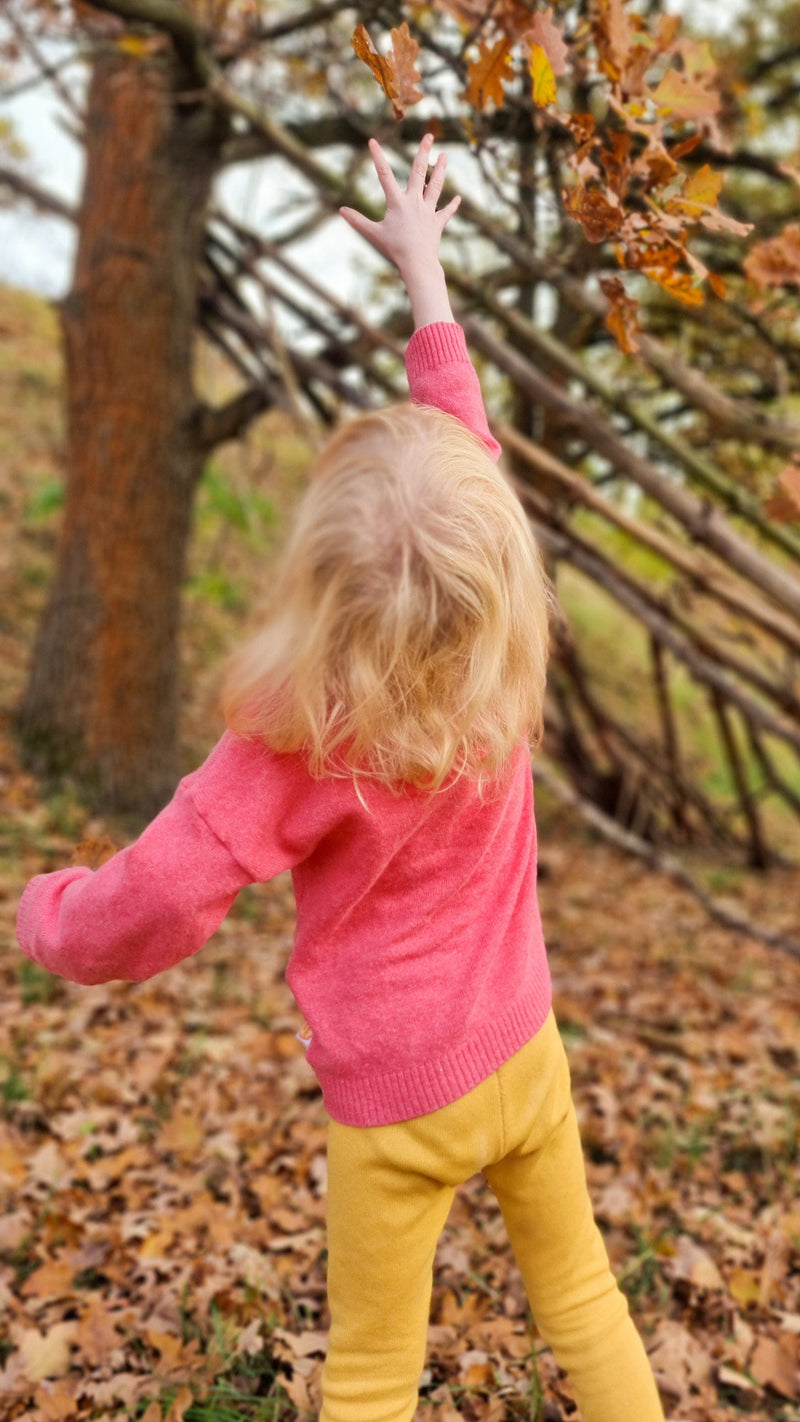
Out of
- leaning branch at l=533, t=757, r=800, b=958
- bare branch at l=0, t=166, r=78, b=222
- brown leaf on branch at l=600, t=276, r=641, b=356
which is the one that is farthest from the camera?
bare branch at l=0, t=166, r=78, b=222

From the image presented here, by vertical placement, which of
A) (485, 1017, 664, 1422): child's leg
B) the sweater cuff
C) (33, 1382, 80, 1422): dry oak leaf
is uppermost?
the sweater cuff

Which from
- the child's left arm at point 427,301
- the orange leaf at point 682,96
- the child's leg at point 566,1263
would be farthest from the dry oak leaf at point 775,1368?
the orange leaf at point 682,96

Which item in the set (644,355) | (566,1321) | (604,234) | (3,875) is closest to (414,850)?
(566,1321)

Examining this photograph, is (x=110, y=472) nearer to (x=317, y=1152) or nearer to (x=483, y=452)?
(x=317, y=1152)

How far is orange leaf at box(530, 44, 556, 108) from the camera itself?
5.92 feet

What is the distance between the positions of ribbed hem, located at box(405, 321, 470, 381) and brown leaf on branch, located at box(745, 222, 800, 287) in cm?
84

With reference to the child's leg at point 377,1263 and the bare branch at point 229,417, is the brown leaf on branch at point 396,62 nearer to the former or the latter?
the child's leg at point 377,1263

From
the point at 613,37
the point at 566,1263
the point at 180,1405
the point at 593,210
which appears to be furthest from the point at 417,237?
the point at 180,1405

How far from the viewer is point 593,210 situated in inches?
73.7

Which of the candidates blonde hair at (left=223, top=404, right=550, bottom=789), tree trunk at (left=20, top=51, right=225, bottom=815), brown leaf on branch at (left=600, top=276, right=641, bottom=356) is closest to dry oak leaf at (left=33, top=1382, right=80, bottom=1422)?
blonde hair at (left=223, top=404, right=550, bottom=789)

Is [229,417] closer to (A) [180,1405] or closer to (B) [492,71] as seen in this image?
(B) [492,71]

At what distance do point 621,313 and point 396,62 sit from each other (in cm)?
66

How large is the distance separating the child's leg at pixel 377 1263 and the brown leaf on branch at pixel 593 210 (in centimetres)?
155

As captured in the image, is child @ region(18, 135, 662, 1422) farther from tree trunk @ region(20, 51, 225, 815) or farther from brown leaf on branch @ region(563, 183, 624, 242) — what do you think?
tree trunk @ region(20, 51, 225, 815)
